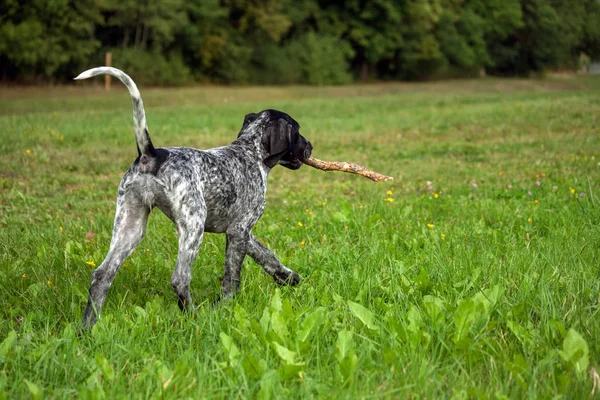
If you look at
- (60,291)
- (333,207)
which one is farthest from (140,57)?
(60,291)

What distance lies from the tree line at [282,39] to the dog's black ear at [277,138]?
113 feet

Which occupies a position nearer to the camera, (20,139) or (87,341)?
(87,341)

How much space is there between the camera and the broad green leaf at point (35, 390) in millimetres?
2688

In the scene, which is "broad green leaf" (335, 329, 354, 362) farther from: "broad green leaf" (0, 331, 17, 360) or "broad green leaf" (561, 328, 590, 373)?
"broad green leaf" (0, 331, 17, 360)

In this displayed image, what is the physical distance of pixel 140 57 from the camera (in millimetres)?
40281

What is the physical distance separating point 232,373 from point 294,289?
145 cm

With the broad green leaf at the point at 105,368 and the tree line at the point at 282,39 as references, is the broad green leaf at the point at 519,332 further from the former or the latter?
the tree line at the point at 282,39

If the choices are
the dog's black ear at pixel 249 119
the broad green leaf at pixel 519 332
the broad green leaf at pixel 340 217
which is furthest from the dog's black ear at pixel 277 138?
the broad green leaf at pixel 519 332

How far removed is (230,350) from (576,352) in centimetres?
169

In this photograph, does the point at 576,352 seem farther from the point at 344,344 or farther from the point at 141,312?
the point at 141,312

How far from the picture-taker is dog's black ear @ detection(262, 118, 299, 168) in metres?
4.67

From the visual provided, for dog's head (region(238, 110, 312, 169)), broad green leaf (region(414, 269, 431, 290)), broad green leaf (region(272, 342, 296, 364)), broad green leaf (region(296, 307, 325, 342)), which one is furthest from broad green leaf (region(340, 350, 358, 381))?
dog's head (region(238, 110, 312, 169))

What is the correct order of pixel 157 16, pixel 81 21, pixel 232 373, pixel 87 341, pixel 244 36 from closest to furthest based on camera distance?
pixel 232 373
pixel 87 341
pixel 81 21
pixel 157 16
pixel 244 36

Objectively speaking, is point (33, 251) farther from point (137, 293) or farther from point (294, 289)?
point (294, 289)
